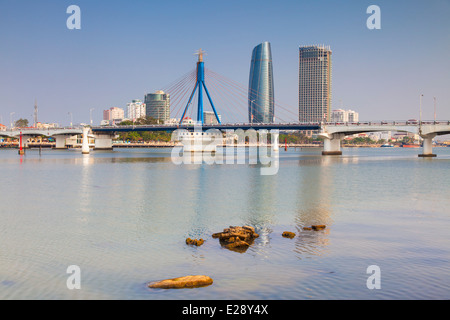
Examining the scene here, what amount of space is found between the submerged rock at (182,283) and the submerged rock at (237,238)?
12.4ft

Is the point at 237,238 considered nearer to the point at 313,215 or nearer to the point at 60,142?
the point at 313,215

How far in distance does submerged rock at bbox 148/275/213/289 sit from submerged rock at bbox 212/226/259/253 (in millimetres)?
3777

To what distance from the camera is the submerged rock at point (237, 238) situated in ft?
54.2

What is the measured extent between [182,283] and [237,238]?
5056 millimetres

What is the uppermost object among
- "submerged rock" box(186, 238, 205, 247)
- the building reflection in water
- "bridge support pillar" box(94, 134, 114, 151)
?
"bridge support pillar" box(94, 134, 114, 151)

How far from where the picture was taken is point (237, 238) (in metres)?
17.1

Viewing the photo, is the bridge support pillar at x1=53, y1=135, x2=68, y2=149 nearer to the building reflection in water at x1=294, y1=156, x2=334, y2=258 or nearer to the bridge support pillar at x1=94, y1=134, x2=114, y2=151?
the bridge support pillar at x1=94, y1=134, x2=114, y2=151

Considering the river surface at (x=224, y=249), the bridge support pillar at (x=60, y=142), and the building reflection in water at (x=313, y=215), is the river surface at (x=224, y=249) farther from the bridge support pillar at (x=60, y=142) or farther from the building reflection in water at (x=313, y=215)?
the bridge support pillar at (x=60, y=142)

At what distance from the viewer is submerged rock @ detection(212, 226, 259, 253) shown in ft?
54.2

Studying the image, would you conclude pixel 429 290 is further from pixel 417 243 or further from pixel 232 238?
pixel 232 238

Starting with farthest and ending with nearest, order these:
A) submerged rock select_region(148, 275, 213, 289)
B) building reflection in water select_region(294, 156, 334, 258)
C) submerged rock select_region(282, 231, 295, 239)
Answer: submerged rock select_region(282, 231, 295, 239) < building reflection in water select_region(294, 156, 334, 258) < submerged rock select_region(148, 275, 213, 289)

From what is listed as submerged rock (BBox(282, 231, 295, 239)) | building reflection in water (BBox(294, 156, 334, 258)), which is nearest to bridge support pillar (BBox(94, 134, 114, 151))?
building reflection in water (BBox(294, 156, 334, 258))

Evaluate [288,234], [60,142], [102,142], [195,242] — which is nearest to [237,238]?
[195,242]

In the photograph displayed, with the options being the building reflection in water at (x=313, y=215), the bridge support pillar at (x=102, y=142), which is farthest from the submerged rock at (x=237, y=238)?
the bridge support pillar at (x=102, y=142)
